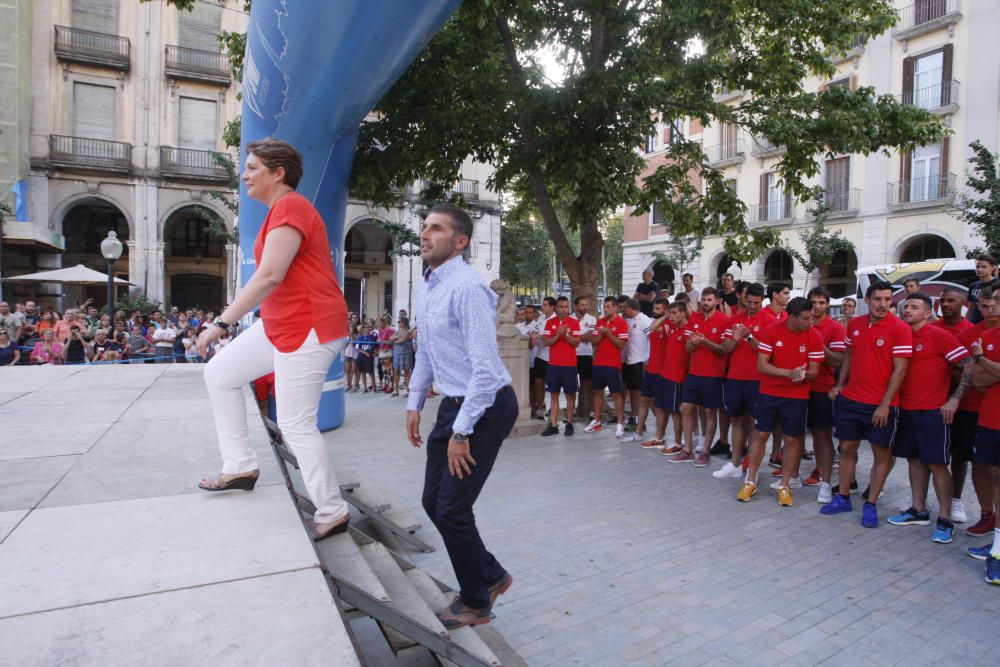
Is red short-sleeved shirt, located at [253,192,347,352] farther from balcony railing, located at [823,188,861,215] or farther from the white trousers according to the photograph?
balcony railing, located at [823,188,861,215]

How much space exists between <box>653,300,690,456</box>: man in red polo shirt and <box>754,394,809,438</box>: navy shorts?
1713mm

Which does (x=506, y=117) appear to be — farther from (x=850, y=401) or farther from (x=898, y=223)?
(x=898, y=223)

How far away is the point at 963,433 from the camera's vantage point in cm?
498

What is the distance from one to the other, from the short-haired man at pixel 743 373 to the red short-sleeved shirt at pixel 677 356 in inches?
31.8

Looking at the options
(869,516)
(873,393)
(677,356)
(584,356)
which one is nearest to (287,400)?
(873,393)

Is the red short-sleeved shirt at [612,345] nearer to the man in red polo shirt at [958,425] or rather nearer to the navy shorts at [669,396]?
the navy shorts at [669,396]

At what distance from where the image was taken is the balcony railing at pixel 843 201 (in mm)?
25609

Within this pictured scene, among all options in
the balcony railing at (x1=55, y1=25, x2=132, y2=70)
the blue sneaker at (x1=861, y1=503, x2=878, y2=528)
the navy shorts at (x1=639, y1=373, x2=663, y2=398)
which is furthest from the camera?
the balcony railing at (x1=55, y1=25, x2=132, y2=70)

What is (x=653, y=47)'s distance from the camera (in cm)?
927

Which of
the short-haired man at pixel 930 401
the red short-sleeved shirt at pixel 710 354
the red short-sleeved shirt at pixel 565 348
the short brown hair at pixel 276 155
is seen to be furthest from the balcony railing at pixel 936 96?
the short brown hair at pixel 276 155

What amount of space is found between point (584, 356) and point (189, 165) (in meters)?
21.7

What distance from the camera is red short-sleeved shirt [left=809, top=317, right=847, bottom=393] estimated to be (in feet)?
19.7

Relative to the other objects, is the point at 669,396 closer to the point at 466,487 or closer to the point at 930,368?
the point at 930,368

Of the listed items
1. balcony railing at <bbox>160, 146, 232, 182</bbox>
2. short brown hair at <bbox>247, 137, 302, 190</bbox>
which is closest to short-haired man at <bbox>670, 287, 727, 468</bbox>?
short brown hair at <bbox>247, 137, 302, 190</bbox>
